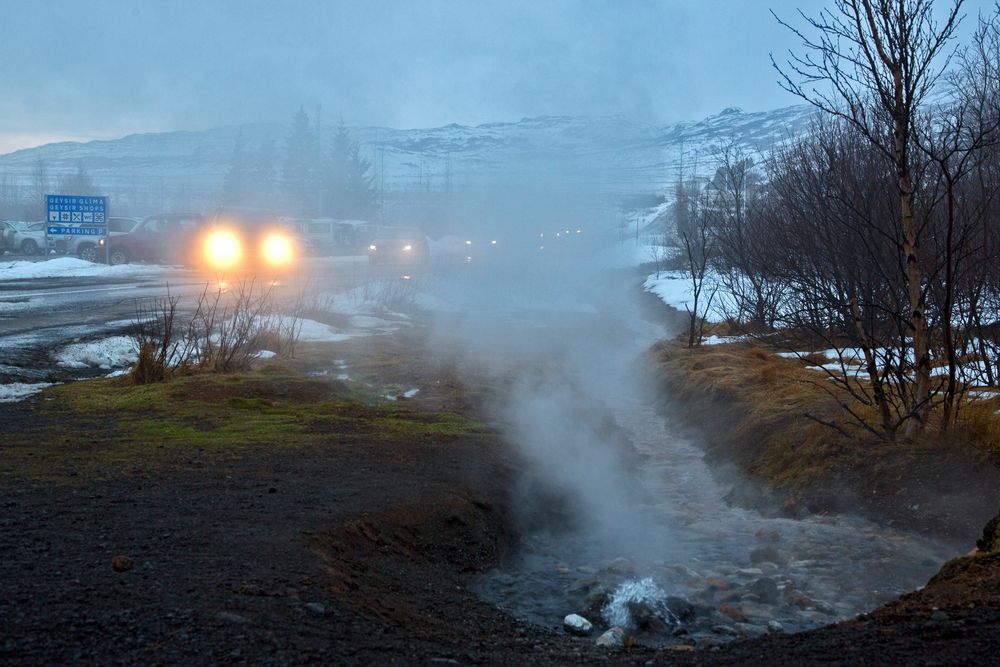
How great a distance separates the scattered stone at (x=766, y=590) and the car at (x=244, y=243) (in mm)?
27467

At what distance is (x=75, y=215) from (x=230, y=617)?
99.4ft

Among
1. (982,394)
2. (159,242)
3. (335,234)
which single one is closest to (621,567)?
(982,394)

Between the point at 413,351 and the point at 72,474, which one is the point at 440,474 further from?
the point at 413,351

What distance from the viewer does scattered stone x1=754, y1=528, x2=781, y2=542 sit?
302 inches

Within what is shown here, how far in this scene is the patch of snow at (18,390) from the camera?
9.59 m

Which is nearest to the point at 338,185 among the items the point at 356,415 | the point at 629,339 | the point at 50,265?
the point at 50,265

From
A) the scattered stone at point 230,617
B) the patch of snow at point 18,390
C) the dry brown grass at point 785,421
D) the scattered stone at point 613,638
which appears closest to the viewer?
the scattered stone at point 230,617

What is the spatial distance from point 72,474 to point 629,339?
19724mm

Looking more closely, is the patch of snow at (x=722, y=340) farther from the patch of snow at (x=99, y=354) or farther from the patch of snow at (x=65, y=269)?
the patch of snow at (x=65, y=269)

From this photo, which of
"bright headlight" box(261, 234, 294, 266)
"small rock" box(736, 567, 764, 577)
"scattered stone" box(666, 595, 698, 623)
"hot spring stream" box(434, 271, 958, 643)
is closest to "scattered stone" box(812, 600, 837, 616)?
"hot spring stream" box(434, 271, 958, 643)

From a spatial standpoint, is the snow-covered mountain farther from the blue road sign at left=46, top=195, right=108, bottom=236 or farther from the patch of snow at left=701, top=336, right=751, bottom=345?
the blue road sign at left=46, top=195, right=108, bottom=236

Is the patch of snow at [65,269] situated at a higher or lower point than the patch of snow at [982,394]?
higher

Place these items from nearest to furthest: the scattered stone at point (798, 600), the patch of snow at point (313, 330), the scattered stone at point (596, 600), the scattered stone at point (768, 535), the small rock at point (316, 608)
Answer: the small rock at point (316, 608) < the scattered stone at point (596, 600) < the scattered stone at point (798, 600) < the scattered stone at point (768, 535) < the patch of snow at point (313, 330)

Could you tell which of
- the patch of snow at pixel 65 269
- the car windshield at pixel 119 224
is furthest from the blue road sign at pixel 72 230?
the car windshield at pixel 119 224
